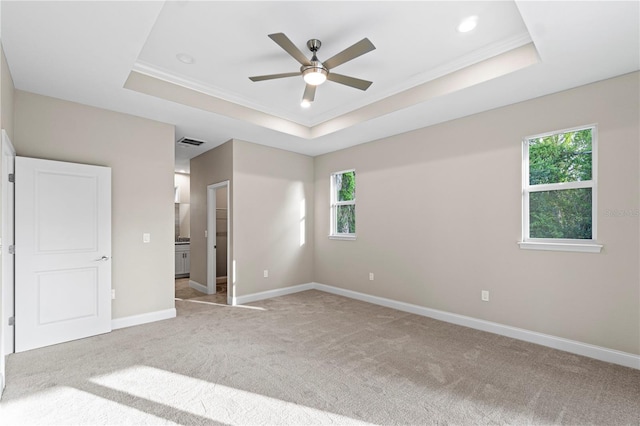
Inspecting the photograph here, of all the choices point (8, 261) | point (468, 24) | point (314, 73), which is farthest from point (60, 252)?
point (468, 24)

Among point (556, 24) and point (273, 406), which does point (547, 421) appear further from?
point (556, 24)

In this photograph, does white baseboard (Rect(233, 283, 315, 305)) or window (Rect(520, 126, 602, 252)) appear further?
white baseboard (Rect(233, 283, 315, 305))

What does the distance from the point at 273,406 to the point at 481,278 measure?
2.91m

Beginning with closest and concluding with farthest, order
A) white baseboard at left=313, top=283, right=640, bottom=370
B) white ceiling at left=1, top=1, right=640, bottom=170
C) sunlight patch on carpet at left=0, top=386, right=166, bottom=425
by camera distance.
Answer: sunlight patch on carpet at left=0, top=386, right=166, bottom=425 < white ceiling at left=1, top=1, right=640, bottom=170 < white baseboard at left=313, top=283, right=640, bottom=370

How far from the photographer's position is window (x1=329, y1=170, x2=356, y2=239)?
5637mm

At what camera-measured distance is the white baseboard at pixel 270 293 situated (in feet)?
16.5

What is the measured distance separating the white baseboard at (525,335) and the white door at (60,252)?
151 inches

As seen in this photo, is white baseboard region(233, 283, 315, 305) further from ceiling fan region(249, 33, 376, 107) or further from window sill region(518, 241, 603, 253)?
window sill region(518, 241, 603, 253)

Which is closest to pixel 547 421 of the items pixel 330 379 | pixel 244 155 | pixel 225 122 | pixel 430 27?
pixel 330 379

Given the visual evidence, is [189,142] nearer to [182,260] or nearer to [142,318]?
[142,318]

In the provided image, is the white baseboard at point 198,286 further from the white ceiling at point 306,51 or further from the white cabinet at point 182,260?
the white ceiling at point 306,51

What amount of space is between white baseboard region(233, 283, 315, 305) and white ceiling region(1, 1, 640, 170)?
9.06ft

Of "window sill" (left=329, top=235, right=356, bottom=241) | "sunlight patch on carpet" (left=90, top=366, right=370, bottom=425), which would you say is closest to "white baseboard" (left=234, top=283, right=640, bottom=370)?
"window sill" (left=329, top=235, right=356, bottom=241)

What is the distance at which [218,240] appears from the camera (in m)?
7.09
